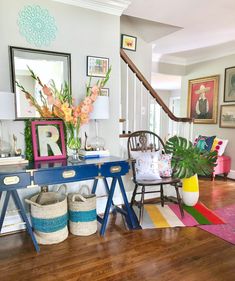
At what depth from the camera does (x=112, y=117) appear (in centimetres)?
284

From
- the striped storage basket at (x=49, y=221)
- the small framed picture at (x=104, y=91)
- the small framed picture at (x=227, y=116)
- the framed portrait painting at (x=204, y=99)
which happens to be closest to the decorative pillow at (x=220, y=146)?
the small framed picture at (x=227, y=116)

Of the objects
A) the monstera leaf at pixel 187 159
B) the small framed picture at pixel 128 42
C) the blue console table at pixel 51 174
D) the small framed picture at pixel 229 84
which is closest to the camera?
the blue console table at pixel 51 174

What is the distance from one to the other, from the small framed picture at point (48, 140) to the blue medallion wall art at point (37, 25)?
803 millimetres

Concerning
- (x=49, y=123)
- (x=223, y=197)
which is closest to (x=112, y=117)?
(x=49, y=123)

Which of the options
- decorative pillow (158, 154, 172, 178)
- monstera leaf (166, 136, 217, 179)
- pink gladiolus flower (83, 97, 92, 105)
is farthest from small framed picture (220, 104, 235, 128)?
pink gladiolus flower (83, 97, 92, 105)

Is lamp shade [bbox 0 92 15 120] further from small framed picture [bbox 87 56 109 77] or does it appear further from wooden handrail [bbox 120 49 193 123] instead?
wooden handrail [bbox 120 49 193 123]

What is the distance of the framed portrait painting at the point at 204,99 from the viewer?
4910 millimetres

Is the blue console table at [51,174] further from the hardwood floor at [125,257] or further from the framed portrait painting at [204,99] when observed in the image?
the framed portrait painting at [204,99]

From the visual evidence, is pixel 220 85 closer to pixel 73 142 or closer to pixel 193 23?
pixel 193 23

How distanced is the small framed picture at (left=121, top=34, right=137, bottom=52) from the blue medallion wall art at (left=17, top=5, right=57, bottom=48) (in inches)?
57.3

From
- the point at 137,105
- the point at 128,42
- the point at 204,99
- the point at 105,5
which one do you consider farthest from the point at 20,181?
the point at 204,99

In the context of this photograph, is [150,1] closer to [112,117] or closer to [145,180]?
[112,117]

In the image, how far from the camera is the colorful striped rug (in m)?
2.53

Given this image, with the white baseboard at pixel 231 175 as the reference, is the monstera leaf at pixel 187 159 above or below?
above
